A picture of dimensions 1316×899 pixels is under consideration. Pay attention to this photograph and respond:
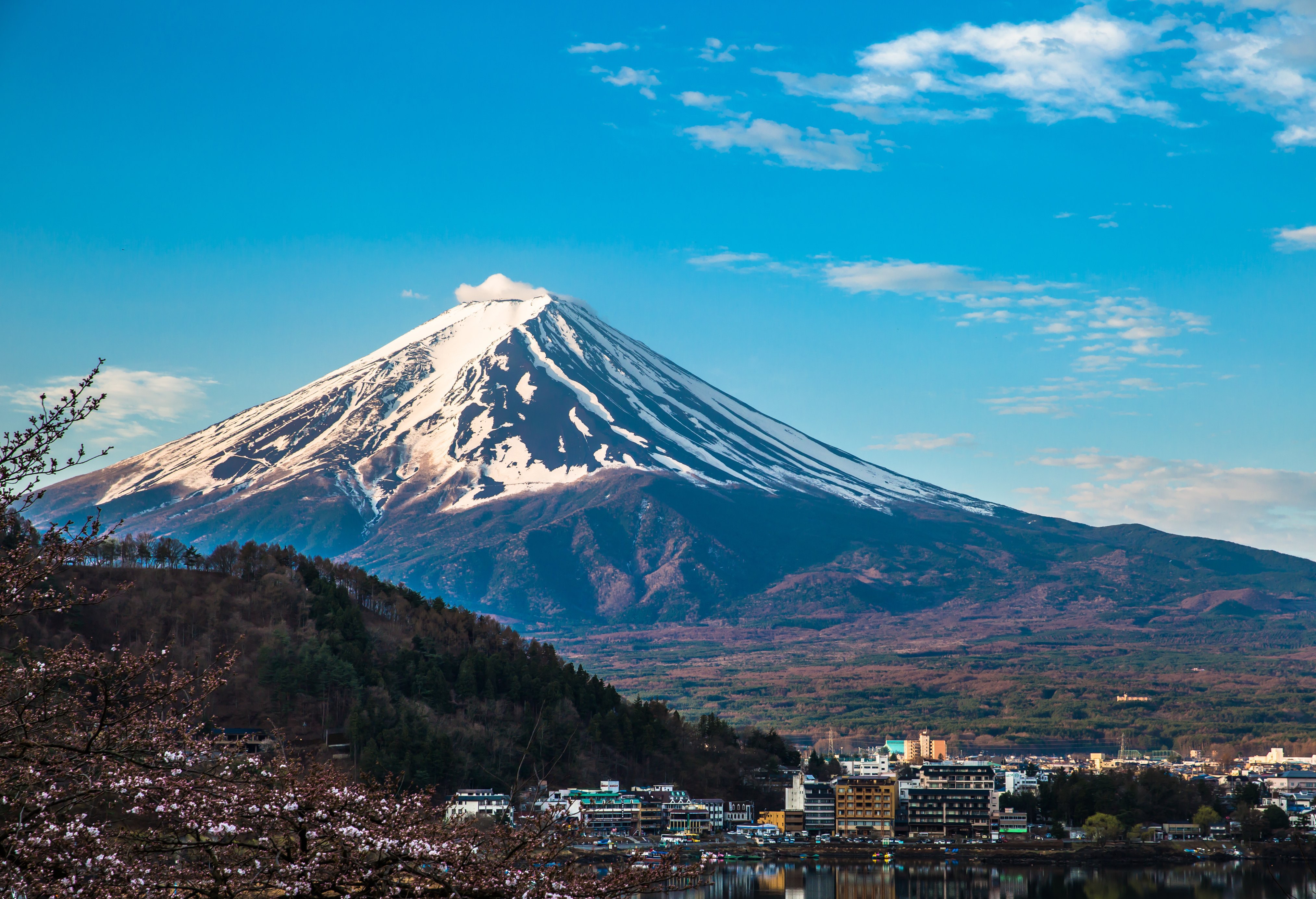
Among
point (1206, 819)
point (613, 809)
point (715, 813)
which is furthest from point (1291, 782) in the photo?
point (613, 809)

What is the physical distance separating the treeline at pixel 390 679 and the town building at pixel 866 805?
3.59 m

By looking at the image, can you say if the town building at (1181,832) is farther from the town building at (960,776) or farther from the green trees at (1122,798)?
the town building at (960,776)

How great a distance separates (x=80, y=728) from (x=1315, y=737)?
123791 millimetres

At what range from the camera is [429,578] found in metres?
182

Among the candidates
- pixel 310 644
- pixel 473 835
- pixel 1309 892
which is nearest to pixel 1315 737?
pixel 1309 892

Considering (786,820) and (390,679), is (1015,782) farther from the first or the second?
(390,679)

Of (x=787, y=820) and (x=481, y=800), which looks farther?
(x=787, y=820)

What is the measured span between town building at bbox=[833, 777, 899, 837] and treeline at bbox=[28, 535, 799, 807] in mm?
3592

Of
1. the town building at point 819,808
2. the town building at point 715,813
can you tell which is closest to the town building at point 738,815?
the town building at point 715,813

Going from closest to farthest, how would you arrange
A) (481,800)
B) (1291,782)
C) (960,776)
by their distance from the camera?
(481,800)
(960,776)
(1291,782)

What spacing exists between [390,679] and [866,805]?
25.9 metres

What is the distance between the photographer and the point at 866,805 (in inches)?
2680

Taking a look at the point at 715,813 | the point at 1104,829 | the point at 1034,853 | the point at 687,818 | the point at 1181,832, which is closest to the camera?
the point at 687,818

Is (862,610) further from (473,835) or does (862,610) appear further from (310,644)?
(473,835)
